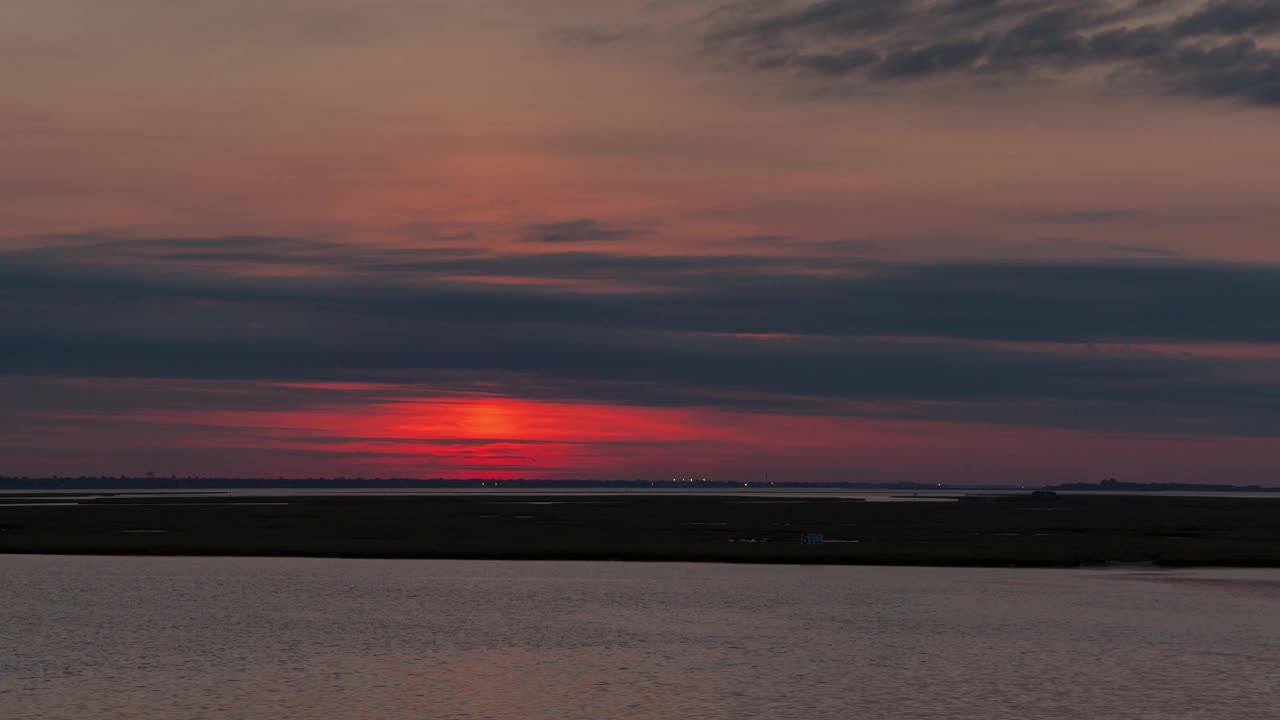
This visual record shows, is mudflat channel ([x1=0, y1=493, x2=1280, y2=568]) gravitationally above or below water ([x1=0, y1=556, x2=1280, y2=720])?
above

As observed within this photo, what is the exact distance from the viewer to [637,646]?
4144 cm

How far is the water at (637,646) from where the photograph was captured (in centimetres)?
3128

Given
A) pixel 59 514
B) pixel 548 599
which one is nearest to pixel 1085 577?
pixel 548 599

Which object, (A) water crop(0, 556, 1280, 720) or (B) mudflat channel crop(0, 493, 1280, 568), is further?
(B) mudflat channel crop(0, 493, 1280, 568)

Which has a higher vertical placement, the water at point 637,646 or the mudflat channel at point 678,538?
the mudflat channel at point 678,538

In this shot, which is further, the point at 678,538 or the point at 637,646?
the point at 678,538

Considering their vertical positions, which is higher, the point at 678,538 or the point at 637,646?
the point at 678,538

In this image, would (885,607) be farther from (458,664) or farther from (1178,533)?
(1178,533)

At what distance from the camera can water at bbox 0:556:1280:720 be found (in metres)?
31.3

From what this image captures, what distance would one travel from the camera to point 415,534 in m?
101

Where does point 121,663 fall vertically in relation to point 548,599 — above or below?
below

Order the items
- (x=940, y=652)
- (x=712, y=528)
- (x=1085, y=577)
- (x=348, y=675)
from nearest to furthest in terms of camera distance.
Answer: (x=348, y=675) → (x=940, y=652) → (x=1085, y=577) → (x=712, y=528)

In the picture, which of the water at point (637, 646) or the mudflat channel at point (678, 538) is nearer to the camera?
the water at point (637, 646)

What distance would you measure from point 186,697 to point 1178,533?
85960 mm
